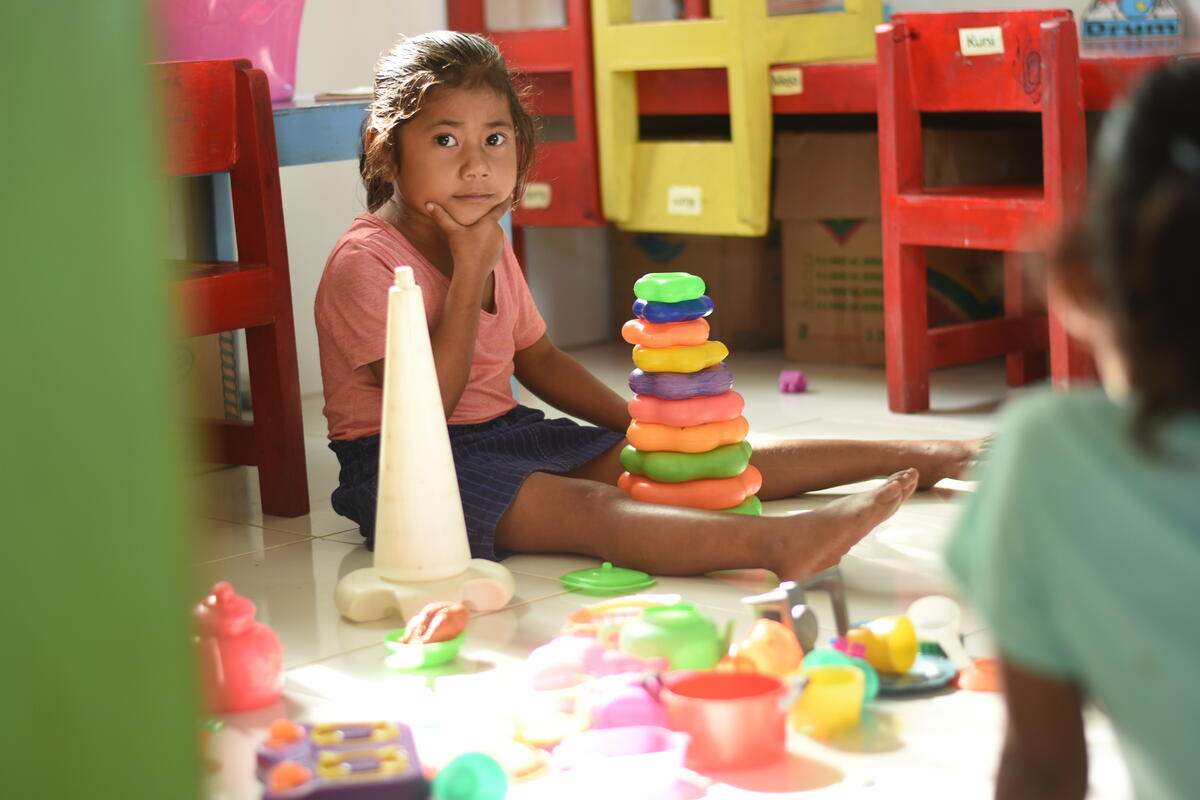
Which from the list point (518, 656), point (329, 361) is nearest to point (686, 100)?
point (329, 361)

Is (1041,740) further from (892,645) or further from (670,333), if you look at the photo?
(670,333)

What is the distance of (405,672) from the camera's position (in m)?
1.34

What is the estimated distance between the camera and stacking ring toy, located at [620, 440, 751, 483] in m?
1.61

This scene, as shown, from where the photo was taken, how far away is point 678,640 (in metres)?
1.23

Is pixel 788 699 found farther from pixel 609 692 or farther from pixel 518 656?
pixel 518 656

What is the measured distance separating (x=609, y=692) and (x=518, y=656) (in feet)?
0.79

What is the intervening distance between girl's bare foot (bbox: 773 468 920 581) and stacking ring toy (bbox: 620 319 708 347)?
9.4 inches

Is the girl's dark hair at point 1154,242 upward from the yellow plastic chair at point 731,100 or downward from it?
downward

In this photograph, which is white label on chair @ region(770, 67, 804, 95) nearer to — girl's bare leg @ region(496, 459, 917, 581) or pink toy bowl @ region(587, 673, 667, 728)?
girl's bare leg @ region(496, 459, 917, 581)

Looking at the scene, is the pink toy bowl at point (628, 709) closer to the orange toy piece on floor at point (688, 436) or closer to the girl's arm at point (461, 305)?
the orange toy piece on floor at point (688, 436)

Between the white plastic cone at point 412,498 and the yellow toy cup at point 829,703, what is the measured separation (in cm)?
44

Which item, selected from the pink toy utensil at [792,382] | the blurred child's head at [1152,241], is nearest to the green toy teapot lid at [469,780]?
the blurred child's head at [1152,241]

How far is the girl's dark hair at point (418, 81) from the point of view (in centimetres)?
177

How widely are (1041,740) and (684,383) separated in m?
0.98
